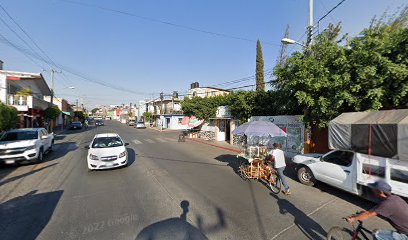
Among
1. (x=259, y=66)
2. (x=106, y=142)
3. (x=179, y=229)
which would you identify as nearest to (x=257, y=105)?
(x=106, y=142)

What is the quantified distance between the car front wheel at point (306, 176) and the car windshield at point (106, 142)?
25.9ft

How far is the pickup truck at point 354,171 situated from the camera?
4828 millimetres

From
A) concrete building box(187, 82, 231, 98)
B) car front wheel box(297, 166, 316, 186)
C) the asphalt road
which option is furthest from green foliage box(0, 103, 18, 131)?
concrete building box(187, 82, 231, 98)

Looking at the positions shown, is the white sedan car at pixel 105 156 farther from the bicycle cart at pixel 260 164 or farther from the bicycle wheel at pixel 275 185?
the bicycle wheel at pixel 275 185

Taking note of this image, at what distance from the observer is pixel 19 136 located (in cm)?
1034

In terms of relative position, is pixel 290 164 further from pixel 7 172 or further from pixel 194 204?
pixel 7 172

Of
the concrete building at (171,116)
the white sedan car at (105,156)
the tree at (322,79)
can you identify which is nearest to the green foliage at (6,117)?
the white sedan car at (105,156)

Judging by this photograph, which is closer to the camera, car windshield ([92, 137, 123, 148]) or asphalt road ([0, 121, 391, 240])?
asphalt road ([0, 121, 391, 240])

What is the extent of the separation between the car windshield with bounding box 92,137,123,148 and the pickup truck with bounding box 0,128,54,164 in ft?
9.77

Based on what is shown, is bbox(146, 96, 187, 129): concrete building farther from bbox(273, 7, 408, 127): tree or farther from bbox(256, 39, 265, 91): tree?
bbox(273, 7, 408, 127): tree

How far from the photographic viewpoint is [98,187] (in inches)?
263

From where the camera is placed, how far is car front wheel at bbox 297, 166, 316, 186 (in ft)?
23.4

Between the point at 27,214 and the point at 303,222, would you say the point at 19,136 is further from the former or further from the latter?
the point at 303,222

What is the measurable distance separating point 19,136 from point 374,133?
15005 millimetres
